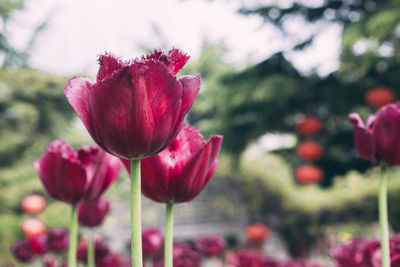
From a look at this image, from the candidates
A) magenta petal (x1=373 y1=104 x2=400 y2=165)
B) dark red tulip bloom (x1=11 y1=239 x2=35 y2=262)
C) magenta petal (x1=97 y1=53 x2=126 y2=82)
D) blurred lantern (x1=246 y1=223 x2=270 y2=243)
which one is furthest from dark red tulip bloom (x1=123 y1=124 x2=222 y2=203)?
blurred lantern (x1=246 y1=223 x2=270 y2=243)

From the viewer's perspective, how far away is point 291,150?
20.5ft

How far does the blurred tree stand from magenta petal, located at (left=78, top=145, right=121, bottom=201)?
15.7 ft

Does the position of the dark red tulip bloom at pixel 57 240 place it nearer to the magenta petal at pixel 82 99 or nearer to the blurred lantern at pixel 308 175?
the magenta petal at pixel 82 99

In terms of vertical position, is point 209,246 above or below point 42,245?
below

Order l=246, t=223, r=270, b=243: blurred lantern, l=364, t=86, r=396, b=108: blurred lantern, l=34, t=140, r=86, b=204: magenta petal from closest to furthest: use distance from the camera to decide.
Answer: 1. l=34, t=140, r=86, b=204: magenta petal
2. l=364, t=86, r=396, b=108: blurred lantern
3. l=246, t=223, r=270, b=243: blurred lantern

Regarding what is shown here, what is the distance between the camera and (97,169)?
0.54 metres

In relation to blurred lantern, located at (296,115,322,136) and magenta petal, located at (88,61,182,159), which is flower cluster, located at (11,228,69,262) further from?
blurred lantern, located at (296,115,322,136)

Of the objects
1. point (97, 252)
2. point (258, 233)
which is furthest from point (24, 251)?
point (258, 233)

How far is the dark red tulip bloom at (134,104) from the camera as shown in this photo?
0.30m

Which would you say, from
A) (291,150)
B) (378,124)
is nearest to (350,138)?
(291,150)

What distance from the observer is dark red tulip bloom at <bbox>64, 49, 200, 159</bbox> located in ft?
0.99

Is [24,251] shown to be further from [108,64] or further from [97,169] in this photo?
[108,64]

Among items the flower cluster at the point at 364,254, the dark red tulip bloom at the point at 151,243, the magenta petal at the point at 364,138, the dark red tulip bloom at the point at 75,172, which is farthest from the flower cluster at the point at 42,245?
the magenta petal at the point at 364,138

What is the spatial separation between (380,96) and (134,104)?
488cm
